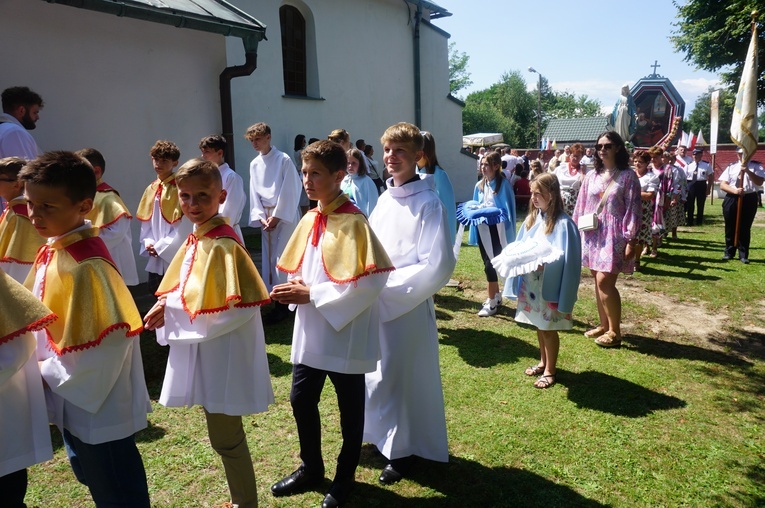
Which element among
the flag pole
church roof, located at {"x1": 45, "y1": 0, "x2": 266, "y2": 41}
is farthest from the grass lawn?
church roof, located at {"x1": 45, "y1": 0, "x2": 266, "y2": 41}

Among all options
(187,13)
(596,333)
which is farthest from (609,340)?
(187,13)

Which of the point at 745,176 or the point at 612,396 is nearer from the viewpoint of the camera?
the point at 612,396

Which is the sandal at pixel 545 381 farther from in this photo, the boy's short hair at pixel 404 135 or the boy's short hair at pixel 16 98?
the boy's short hair at pixel 16 98

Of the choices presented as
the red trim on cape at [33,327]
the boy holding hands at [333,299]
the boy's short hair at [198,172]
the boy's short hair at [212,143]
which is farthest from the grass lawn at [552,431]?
the boy's short hair at [212,143]

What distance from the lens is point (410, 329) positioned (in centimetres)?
326

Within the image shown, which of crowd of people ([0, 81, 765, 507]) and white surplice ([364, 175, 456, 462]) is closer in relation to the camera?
crowd of people ([0, 81, 765, 507])

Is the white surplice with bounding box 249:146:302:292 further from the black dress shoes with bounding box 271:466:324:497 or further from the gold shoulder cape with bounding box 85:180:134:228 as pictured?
the black dress shoes with bounding box 271:466:324:497

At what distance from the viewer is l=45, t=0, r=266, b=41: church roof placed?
246 inches

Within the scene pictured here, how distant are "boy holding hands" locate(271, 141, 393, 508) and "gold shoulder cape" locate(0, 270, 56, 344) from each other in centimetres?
105

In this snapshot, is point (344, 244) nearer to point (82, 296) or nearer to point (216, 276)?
point (216, 276)

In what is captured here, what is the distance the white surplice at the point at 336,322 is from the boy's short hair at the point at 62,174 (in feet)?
3.62

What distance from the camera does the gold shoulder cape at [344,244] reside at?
8.97 feet

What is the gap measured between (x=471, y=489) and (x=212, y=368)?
5.59 ft

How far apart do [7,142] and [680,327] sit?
7.24 m
